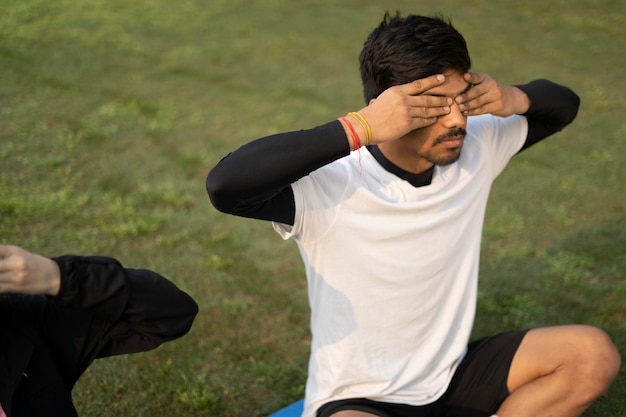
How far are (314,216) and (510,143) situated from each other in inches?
51.1

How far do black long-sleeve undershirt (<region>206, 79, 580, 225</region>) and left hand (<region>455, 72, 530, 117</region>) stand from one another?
0.71 metres

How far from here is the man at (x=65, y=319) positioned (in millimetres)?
2201

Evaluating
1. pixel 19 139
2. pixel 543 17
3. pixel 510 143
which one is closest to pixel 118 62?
pixel 19 139

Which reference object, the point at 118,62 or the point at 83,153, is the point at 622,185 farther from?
the point at 118,62

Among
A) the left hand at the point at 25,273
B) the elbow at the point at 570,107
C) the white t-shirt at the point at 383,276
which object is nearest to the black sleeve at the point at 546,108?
the elbow at the point at 570,107

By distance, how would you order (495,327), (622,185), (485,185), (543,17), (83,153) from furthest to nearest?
(543,17) → (83,153) → (622,185) → (495,327) → (485,185)

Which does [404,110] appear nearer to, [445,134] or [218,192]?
[445,134]

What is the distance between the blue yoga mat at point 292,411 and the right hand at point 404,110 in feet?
5.71

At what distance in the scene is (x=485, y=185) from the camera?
3.44 m

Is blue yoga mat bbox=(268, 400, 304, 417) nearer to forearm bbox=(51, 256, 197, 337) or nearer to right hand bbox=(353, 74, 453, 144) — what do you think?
forearm bbox=(51, 256, 197, 337)

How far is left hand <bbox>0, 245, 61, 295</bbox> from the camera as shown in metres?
2.09

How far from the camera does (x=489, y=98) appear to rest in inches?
128

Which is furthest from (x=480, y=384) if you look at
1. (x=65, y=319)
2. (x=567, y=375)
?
(x=65, y=319)

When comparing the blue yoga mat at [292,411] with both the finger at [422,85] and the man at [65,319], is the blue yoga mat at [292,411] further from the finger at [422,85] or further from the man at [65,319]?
the finger at [422,85]
